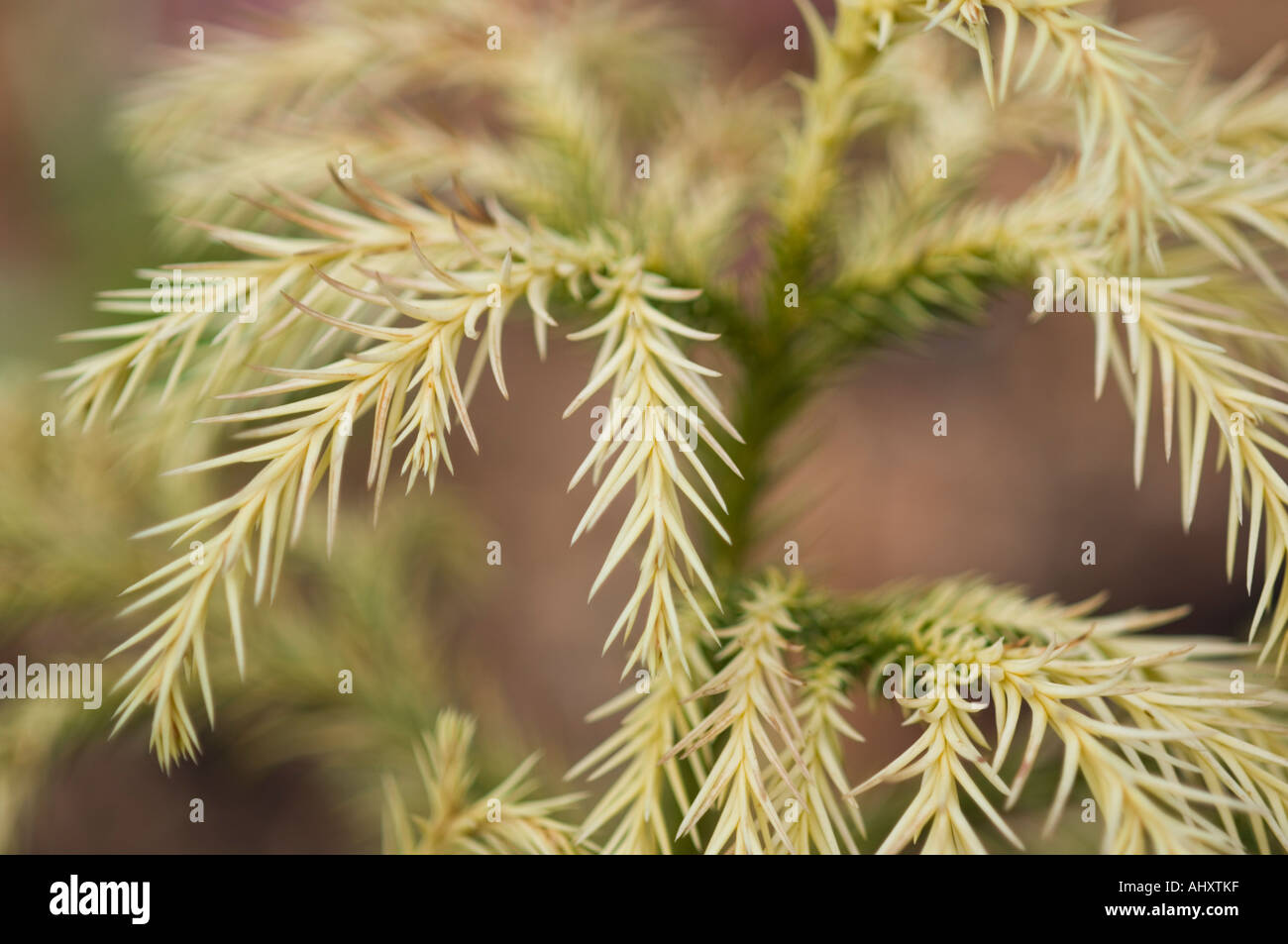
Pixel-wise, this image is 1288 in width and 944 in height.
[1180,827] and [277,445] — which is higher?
[277,445]

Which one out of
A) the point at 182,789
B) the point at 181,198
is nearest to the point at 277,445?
the point at 181,198

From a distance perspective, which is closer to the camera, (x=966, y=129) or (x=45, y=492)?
(x=966, y=129)

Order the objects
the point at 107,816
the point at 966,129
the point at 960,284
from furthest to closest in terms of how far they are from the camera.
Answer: the point at 107,816 < the point at 966,129 < the point at 960,284

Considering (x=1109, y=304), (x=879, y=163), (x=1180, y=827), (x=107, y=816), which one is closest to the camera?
(x=1180, y=827)

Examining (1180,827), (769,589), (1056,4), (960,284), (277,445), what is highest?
(1056,4)
